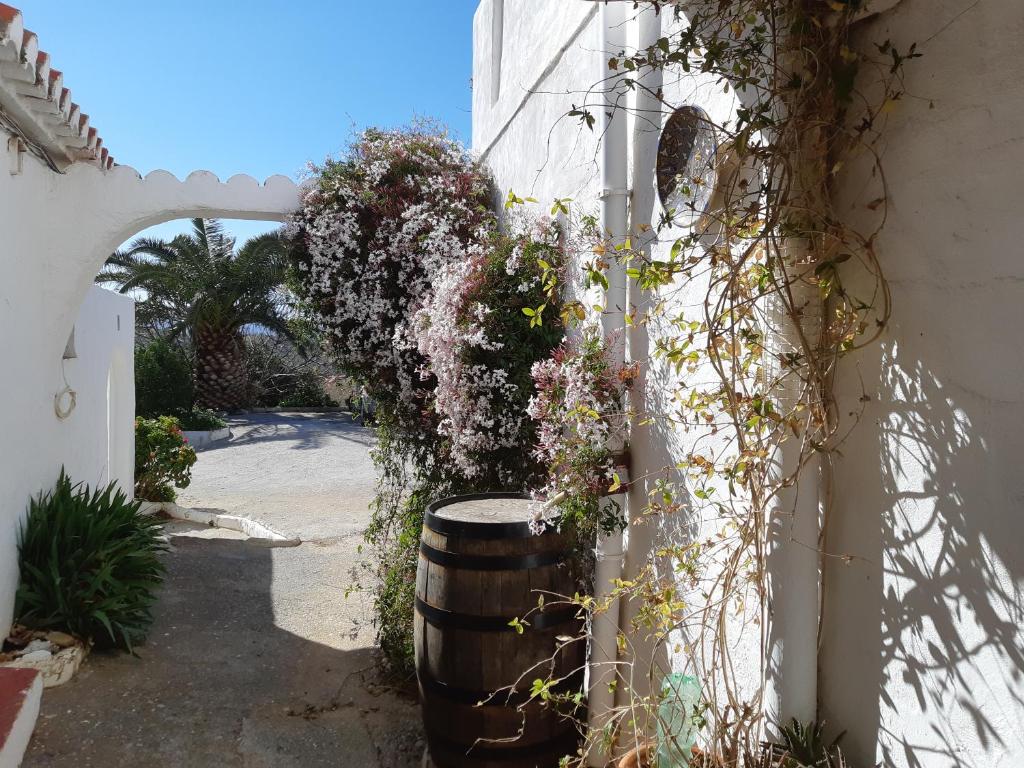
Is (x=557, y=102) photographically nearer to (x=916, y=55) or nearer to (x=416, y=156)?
(x=416, y=156)

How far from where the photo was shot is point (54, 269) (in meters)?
5.22

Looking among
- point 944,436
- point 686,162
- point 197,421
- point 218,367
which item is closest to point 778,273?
point 944,436

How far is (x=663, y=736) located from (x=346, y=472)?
11464 mm

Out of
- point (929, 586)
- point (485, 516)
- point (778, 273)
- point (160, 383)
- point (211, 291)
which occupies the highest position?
point (211, 291)

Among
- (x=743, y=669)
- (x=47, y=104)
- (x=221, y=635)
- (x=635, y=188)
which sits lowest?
(x=221, y=635)

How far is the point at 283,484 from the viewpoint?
40.7 ft

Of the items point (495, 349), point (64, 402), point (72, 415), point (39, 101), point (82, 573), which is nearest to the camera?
point (495, 349)

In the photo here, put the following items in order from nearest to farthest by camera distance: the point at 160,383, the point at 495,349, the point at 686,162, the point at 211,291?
the point at 686,162 → the point at 495,349 → the point at 160,383 → the point at 211,291

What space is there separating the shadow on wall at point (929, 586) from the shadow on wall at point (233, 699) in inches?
102

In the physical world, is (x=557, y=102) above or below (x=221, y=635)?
above

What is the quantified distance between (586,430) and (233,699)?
9.47ft

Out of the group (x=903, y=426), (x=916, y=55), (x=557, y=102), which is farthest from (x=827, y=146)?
(x=557, y=102)

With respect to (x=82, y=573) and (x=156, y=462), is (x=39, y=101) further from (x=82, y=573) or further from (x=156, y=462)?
(x=156, y=462)

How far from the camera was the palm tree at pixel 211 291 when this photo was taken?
1919cm
